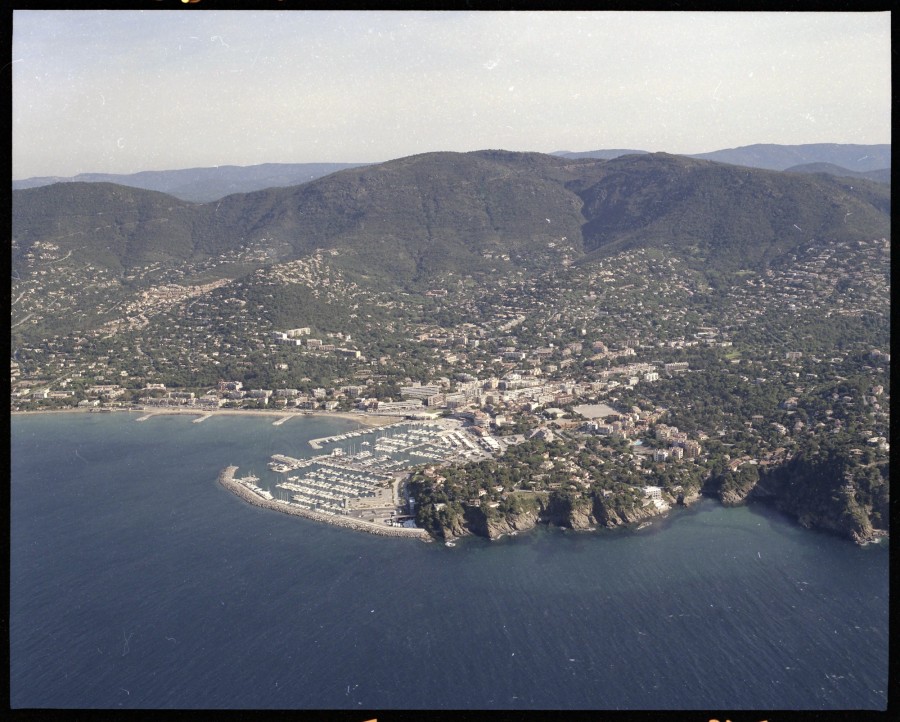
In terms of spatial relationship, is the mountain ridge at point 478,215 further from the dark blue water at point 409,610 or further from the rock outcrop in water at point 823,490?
the dark blue water at point 409,610

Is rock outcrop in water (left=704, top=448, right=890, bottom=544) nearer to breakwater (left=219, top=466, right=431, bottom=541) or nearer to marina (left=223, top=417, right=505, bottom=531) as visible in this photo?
marina (left=223, top=417, right=505, bottom=531)

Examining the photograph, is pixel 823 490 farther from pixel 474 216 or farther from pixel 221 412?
pixel 474 216

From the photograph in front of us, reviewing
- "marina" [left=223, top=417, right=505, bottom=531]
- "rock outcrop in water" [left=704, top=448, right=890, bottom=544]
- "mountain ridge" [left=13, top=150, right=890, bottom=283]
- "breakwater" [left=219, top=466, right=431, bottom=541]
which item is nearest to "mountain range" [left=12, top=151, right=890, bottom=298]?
"mountain ridge" [left=13, top=150, right=890, bottom=283]

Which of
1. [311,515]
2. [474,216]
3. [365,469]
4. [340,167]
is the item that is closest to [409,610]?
[311,515]

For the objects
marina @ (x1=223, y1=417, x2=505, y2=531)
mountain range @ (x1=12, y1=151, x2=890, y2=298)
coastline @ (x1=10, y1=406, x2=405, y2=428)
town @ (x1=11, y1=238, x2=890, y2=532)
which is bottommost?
coastline @ (x1=10, y1=406, x2=405, y2=428)
